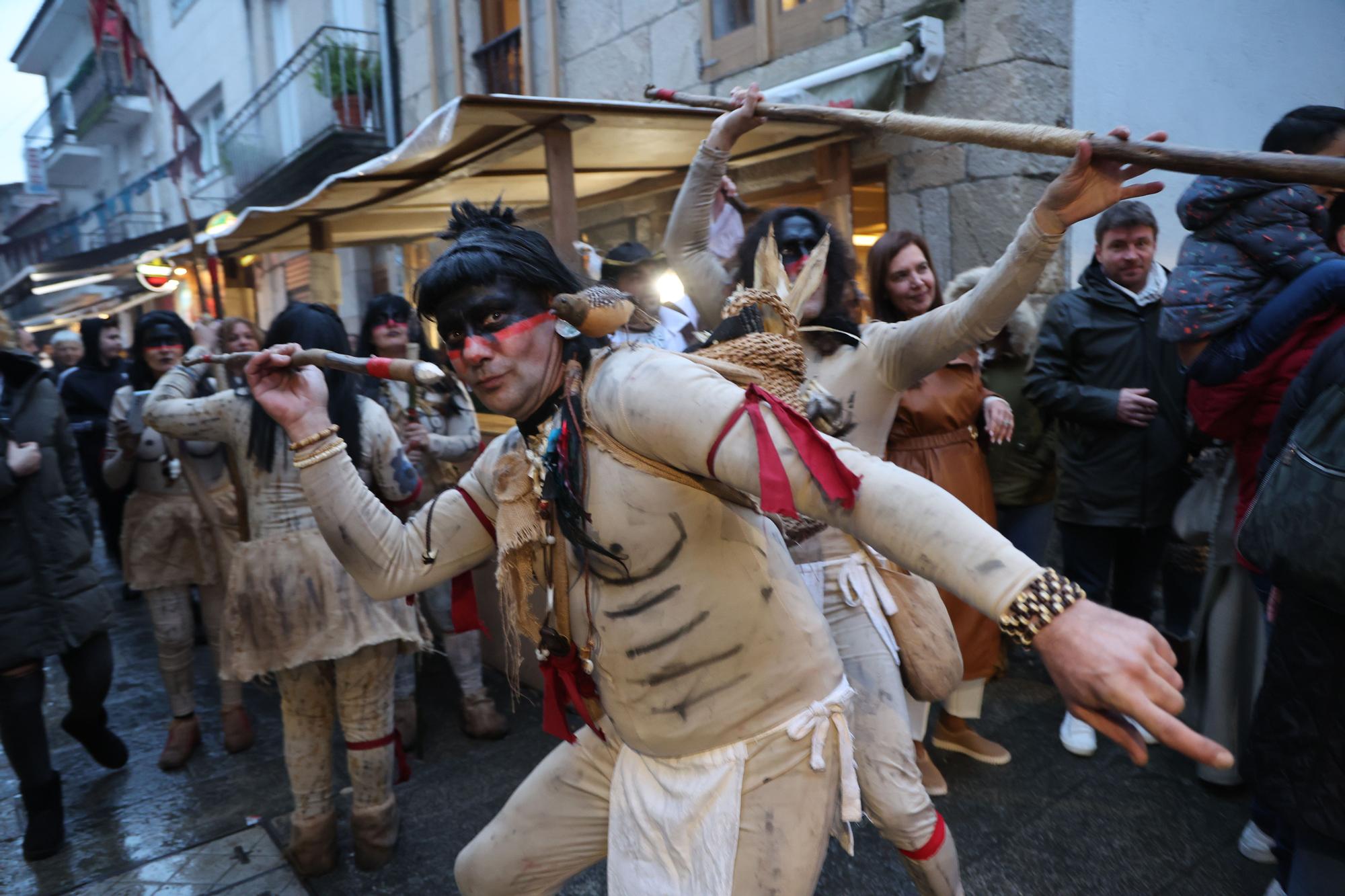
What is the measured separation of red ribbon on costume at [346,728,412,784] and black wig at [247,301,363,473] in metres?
0.99

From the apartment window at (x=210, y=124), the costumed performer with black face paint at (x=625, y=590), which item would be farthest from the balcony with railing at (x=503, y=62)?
the apartment window at (x=210, y=124)

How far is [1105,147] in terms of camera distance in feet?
4.95

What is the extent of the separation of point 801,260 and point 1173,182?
13.5 ft

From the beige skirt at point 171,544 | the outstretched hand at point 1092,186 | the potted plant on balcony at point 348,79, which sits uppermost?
the potted plant on balcony at point 348,79

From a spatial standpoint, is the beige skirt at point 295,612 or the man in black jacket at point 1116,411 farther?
the man in black jacket at point 1116,411

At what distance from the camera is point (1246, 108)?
604 centimetres

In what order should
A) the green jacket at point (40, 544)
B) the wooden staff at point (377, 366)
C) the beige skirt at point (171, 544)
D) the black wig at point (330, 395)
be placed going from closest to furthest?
the wooden staff at point (377, 366) → the black wig at point (330, 395) → the green jacket at point (40, 544) → the beige skirt at point (171, 544)

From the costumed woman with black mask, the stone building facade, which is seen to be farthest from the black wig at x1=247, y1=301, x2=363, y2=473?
the stone building facade

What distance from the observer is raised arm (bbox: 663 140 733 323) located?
305cm

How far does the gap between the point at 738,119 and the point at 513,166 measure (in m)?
3.45

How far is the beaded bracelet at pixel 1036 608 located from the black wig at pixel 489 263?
107 cm

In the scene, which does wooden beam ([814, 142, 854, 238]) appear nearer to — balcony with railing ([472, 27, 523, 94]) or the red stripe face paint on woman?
the red stripe face paint on woman

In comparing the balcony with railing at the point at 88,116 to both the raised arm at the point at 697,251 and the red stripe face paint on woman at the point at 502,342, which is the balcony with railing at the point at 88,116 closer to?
the raised arm at the point at 697,251

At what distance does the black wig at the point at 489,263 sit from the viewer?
5.41 ft
